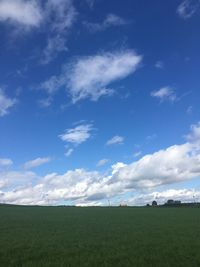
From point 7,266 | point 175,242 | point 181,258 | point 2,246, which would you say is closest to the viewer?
point 7,266

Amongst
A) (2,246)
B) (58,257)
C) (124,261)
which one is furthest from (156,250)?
(2,246)

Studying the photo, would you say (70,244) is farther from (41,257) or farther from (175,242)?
(175,242)

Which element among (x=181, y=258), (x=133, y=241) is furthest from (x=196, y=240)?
(x=181, y=258)

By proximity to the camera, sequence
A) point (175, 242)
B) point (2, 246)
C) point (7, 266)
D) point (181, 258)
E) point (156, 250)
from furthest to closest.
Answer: point (175, 242)
point (2, 246)
point (156, 250)
point (181, 258)
point (7, 266)

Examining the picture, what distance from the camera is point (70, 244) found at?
28578 millimetres

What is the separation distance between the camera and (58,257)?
23188mm

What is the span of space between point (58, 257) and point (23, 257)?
7.07 feet

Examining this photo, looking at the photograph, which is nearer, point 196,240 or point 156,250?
point 156,250

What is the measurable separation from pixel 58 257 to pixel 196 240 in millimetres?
13033

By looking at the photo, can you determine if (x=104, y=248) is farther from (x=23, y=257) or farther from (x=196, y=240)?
(x=196, y=240)

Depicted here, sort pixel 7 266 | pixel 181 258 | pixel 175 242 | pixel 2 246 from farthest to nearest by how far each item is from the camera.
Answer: pixel 175 242 → pixel 2 246 → pixel 181 258 → pixel 7 266

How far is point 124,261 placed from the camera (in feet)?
71.7

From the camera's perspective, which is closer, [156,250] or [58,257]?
[58,257]

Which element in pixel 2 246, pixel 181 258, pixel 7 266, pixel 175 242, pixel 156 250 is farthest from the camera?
pixel 175 242
